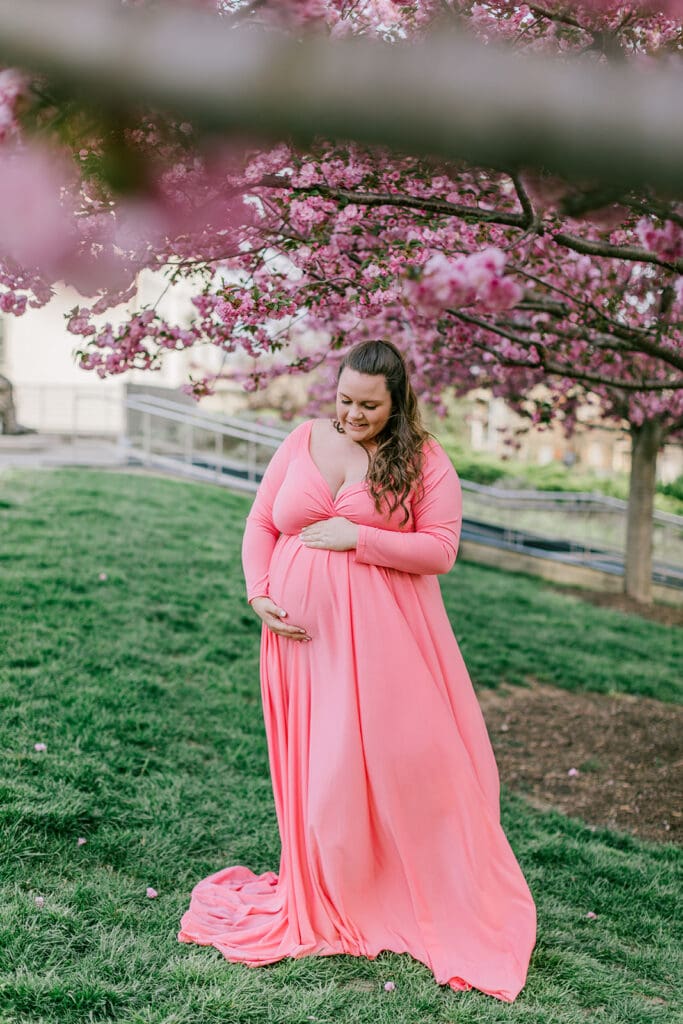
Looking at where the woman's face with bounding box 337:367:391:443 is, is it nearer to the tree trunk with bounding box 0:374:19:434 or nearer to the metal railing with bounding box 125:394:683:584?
the metal railing with bounding box 125:394:683:584

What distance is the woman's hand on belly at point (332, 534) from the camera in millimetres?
2988

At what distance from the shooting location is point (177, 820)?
13.5 feet

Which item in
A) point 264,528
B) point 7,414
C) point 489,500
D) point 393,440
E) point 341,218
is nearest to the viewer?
point 393,440

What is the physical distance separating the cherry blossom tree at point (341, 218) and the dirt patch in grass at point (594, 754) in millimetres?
2228

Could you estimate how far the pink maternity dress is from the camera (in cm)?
295

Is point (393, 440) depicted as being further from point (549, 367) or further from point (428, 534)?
point (549, 367)

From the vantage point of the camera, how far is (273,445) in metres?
13.6

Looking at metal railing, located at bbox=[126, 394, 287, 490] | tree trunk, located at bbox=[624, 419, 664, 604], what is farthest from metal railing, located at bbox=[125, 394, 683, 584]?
tree trunk, located at bbox=[624, 419, 664, 604]

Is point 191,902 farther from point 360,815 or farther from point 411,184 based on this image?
point 411,184

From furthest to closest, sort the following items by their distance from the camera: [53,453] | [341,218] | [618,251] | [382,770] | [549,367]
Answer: [53,453], [549,367], [341,218], [618,251], [382,770]

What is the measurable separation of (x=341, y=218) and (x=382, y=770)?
2.34 meters

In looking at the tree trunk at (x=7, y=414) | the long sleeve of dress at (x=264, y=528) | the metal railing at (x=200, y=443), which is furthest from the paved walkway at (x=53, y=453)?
the long sleeve of dress at (x=264, y=528)

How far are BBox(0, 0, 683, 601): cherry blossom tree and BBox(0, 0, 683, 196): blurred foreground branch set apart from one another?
33 mm

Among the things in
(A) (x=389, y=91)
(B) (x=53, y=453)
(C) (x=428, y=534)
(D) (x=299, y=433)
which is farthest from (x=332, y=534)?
(B) (x=53, y=453)
